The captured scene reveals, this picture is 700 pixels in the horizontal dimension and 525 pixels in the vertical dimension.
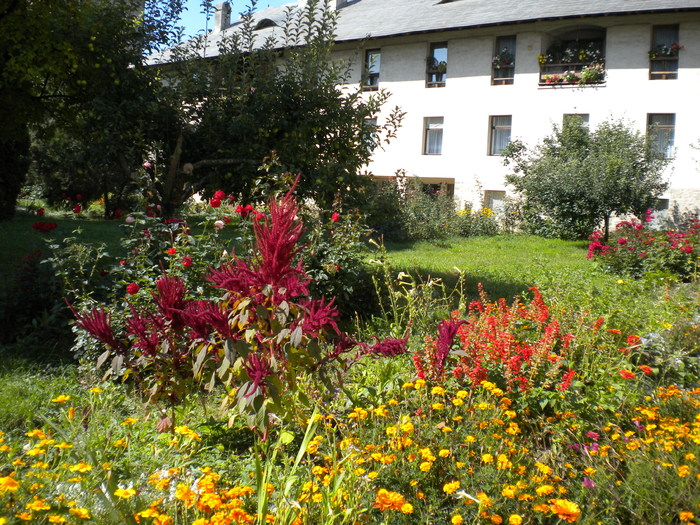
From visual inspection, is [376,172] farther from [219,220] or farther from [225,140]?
[219,220]

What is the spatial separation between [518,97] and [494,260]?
10.9 metres

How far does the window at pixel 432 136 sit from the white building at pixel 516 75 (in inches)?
1.4

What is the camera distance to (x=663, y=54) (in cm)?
1950

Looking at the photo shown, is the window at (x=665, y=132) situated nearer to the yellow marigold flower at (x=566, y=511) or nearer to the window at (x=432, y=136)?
the window at (x=432, y=136)

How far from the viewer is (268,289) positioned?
2.83 m

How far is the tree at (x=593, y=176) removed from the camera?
50.4ft

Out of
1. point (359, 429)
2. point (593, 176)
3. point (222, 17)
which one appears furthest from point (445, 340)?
point (222, 17)

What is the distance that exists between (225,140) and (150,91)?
110 centimetres

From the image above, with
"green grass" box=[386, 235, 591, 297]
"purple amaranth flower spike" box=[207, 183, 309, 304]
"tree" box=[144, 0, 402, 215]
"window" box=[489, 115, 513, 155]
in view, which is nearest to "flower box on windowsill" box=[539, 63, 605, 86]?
"window" box=[489, 115, 513, 155]

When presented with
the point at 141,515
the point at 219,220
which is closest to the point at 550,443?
the point at 141,515

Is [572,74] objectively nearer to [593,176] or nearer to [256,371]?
[593,176]

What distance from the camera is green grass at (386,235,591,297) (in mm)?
9195

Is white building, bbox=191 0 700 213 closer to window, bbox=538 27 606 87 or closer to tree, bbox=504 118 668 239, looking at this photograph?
window, bbox=538 27 606 87

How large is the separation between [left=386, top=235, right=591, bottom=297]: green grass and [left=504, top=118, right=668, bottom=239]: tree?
1.06 meters
